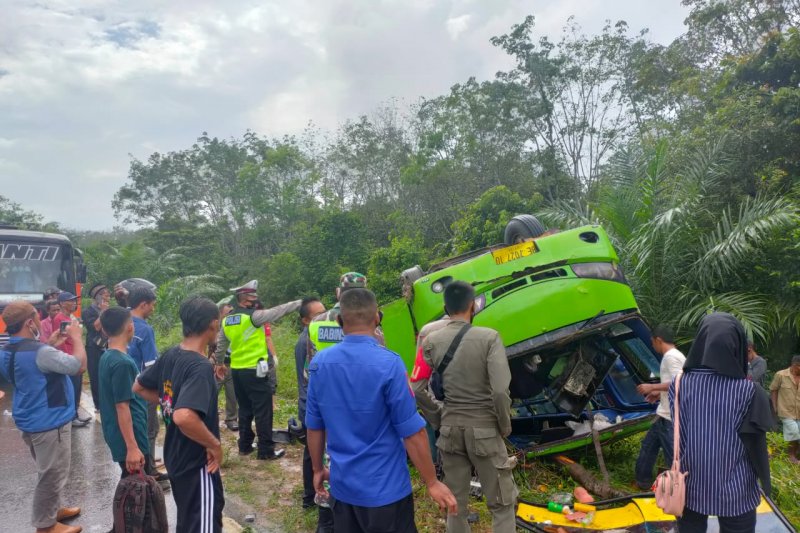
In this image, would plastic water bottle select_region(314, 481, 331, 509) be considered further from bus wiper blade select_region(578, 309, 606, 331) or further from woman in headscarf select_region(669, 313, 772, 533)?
bus wiper blade select_region(578, 309, 606, 331)

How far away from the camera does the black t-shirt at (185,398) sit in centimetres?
291

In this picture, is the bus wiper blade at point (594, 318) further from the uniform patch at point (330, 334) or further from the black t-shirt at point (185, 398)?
the black t-shirt at point (185, 398)

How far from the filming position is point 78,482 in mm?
5414

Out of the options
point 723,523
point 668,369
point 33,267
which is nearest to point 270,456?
point 668,369

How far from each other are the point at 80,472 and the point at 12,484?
0.58 metres

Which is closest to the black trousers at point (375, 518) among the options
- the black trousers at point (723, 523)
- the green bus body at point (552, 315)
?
the black trousers at point (723, 523)

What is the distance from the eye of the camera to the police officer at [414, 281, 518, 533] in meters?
3.38

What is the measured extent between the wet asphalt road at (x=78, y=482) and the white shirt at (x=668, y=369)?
4.04 m

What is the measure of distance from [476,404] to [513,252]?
185 centimetres

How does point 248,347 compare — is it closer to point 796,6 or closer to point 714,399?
point 714,399

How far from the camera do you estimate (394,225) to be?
992 inches

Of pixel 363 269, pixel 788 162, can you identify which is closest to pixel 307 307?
pixel 788 162

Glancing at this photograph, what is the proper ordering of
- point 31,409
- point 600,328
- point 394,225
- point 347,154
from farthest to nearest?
point 347,154, point 394,225, point 600,328, point 31,409

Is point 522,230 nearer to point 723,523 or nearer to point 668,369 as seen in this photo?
point 668,369
